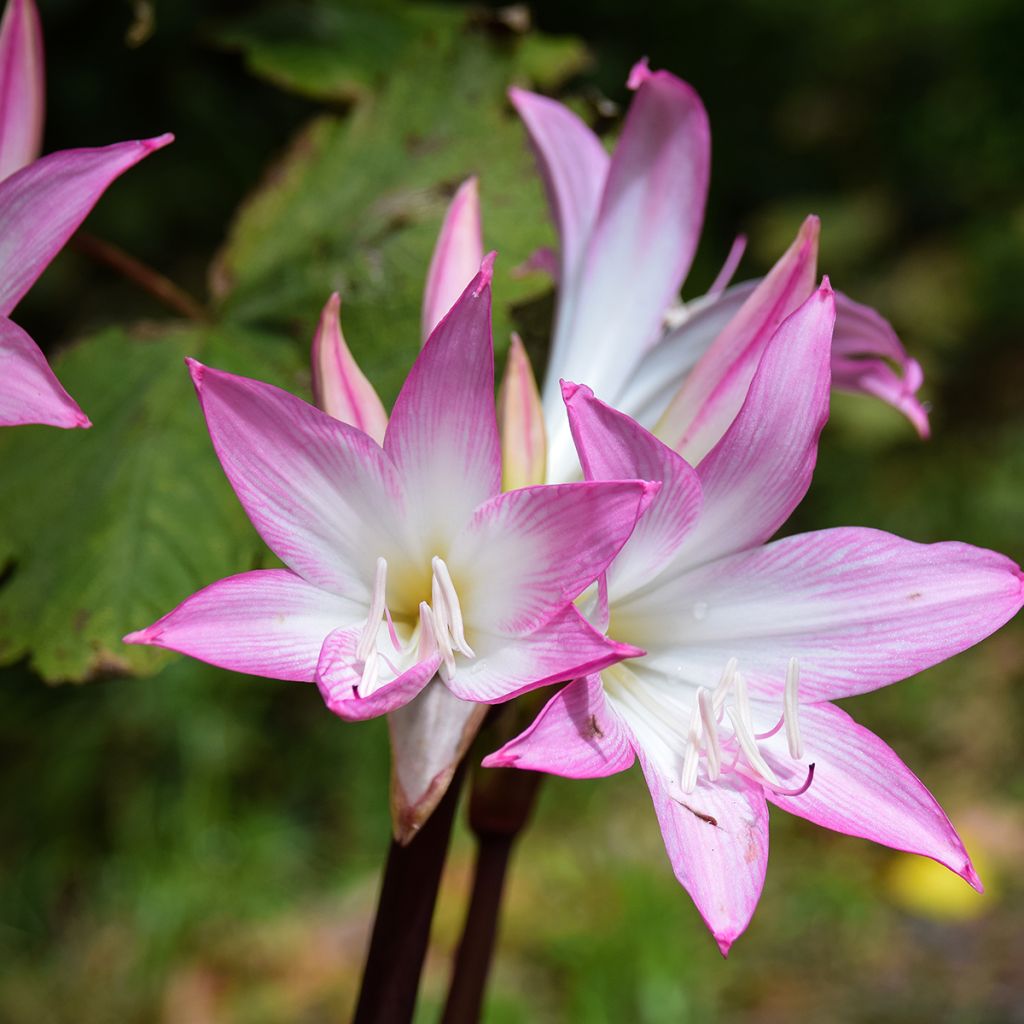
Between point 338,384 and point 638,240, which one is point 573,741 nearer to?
point 338,384

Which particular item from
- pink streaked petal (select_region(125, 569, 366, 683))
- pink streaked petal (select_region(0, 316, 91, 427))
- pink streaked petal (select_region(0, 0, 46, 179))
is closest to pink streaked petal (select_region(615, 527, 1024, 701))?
pink streaked petal (select_region(125, 569, 366, 683))

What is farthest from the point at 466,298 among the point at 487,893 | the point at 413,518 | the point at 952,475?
the point at 952,475

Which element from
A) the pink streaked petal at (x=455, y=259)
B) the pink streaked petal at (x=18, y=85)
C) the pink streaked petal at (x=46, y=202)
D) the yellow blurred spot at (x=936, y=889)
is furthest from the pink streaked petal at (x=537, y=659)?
the yellow blurred spot at (x=936, y=889)

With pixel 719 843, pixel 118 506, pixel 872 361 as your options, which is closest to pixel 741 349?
pixel 872 361

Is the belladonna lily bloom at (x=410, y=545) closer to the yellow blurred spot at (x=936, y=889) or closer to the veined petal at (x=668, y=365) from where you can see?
the veined petal at (x=668, y=365)

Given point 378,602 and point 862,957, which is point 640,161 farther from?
point 862,957
